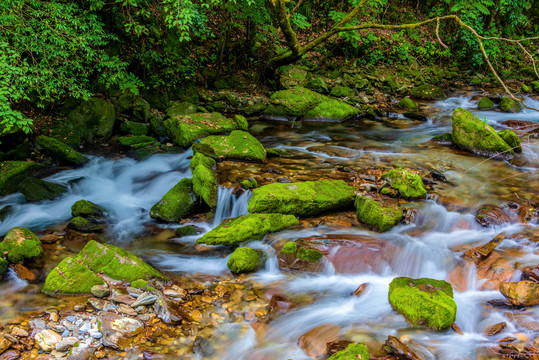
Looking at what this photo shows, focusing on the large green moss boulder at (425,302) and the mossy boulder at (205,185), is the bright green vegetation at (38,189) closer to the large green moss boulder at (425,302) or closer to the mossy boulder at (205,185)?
the mossy boulder at (205,185)

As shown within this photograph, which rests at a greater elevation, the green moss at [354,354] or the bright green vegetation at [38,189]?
the bright green vegetation at [38,189]

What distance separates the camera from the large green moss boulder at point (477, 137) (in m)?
8.41

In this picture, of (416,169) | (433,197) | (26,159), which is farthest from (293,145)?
(26,159)

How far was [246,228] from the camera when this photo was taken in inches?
217

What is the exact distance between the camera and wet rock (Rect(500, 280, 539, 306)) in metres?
3.99

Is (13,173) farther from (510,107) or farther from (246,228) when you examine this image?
(510,107)

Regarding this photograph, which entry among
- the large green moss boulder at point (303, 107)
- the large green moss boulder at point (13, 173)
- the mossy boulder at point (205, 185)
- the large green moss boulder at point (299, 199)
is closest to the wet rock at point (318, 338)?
the large green moss boulder at point (299, 199)

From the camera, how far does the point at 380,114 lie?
12.5 m

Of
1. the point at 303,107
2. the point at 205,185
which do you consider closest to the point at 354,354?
the point at 205,185

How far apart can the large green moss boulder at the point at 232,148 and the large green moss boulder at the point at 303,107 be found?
357 cm

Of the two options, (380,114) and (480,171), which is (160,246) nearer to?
(480,171)

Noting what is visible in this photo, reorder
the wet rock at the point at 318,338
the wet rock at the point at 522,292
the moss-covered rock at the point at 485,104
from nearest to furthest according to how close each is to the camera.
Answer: the wet rock at the point at 318,338
the wet rock at the point at 522,292
the moss-covered rock at the point at 485,104

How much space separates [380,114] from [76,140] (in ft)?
30.9

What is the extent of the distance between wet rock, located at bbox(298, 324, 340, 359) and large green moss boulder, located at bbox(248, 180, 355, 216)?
2258mm
